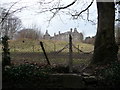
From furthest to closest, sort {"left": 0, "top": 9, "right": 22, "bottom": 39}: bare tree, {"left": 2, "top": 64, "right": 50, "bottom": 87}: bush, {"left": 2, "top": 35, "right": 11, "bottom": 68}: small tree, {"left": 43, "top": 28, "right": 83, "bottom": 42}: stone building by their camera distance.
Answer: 1. {"left": 43, "top": 28, "right": 83, "bottom": 42}: stone building
2. {"left": 0, "top": 9, "right": 22, "bottom": 39}: bare tree
3. {"left": 2, "top": 35, "right": 11, "bottom": 68}: small tree
4. {"left": 2, "top": 64, "right": 50, "bottom": 87}: bush

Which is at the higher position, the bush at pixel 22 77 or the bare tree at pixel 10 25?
the bare tree at pixel 10 25

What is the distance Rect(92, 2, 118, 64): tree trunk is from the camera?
8.41 meters

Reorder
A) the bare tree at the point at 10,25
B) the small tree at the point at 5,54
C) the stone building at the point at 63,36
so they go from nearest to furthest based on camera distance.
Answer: the small tree at the point at 5,54 → the bare tree at the point at 10,25 → the stone building at the point at 63,36

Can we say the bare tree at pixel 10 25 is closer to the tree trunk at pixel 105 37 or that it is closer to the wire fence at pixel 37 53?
the wire fence at pixel 37 53

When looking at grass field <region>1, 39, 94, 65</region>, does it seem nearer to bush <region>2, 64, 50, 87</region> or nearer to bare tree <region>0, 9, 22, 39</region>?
bare tree <region>0, 9, 22, 39</region>

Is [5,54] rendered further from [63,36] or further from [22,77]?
[63,36]

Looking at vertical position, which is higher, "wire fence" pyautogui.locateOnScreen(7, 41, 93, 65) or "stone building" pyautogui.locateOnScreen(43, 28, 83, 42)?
"stone building" pyautogui.locateOnScreen(43, 28, 83, 42)

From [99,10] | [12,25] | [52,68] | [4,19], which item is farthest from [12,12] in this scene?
[99,10]

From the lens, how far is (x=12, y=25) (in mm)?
8977

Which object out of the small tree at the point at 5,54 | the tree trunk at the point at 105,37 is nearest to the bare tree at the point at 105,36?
the tree trunk at the point at 105,37

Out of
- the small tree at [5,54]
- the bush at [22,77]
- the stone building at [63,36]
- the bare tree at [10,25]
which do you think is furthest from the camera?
the stone building at [63,36]

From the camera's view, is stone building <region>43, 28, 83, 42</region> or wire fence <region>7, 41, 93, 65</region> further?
stone building <region>43, 28, 83, 42</region>

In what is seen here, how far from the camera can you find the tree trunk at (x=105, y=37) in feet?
27.6

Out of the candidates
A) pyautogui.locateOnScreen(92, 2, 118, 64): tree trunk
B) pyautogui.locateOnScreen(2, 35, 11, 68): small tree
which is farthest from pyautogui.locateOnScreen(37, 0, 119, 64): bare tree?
pyautogui.locateOnScreen(2, 35, 11, 68): small tree
